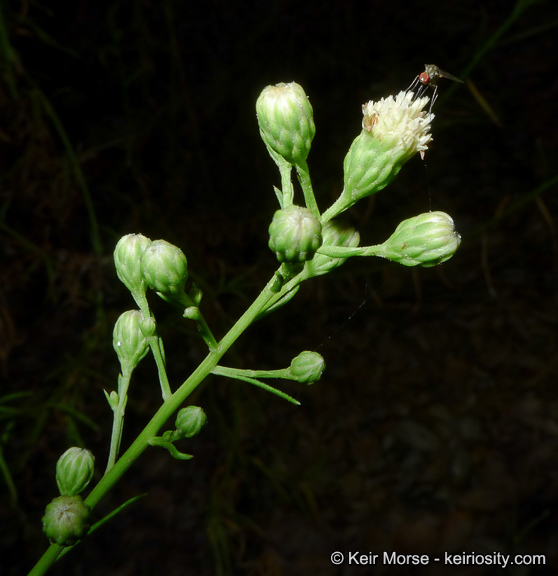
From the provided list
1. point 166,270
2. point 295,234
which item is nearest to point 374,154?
point 295,234

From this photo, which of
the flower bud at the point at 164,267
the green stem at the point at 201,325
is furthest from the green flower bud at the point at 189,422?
the flower bud at the point at 164,267

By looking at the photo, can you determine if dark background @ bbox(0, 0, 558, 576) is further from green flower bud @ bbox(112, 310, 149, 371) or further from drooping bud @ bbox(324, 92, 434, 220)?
drooping bud @ bbox(324, 92, 434, 220)

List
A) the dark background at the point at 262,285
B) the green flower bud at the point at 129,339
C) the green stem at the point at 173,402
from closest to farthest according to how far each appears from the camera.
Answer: the green stem at the point at 173,402 → the green flower bud at the point at 129,339 → the dark background at the point at 262,285

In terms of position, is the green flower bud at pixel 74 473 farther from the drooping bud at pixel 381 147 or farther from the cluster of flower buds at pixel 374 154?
the drooping bud at pixel 381 147

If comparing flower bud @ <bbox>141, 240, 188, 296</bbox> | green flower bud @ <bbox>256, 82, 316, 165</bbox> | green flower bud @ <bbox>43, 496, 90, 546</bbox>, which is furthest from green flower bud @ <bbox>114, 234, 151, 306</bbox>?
green flower bud @ <bbox>43, 496, 90, 546</bbox>

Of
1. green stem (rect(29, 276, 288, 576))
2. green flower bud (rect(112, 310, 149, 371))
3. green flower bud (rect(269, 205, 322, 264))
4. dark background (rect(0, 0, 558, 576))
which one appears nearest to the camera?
green flower bud (rect(269, 205, 322, 264))

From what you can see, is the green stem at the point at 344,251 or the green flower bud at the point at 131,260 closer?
the green stem at the point at 344,251

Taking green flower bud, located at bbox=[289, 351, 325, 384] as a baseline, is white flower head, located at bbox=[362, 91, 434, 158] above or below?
above
